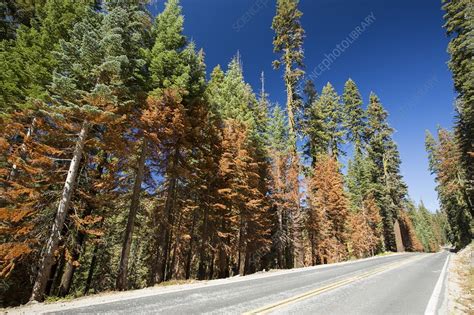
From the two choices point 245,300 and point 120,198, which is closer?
point 245,300

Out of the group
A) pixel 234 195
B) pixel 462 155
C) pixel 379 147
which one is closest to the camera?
pixel 234 195

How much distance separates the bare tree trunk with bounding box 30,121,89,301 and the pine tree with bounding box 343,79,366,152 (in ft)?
142

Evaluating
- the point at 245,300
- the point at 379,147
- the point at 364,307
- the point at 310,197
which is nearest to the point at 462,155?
the point at 379,147

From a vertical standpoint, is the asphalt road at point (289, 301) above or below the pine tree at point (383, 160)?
below

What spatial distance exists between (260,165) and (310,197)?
6571mm

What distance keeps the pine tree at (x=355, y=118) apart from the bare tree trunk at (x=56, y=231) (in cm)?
4329

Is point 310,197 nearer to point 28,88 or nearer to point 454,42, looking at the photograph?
point 454,42

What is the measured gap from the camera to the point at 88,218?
10680 mm

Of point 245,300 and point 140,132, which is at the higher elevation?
point 140,132

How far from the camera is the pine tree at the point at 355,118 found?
148 feet

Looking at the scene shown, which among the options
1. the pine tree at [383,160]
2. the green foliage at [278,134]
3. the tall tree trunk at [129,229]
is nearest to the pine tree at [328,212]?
the green foliage at [278,134]

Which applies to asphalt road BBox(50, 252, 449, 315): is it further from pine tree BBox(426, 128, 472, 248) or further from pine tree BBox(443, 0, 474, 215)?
pine tree BBox(426, 128, 472, 248)

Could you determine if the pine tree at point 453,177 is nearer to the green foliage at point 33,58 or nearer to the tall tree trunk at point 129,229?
the tall tree trunk at point 129,229

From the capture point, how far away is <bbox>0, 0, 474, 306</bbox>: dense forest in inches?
421
